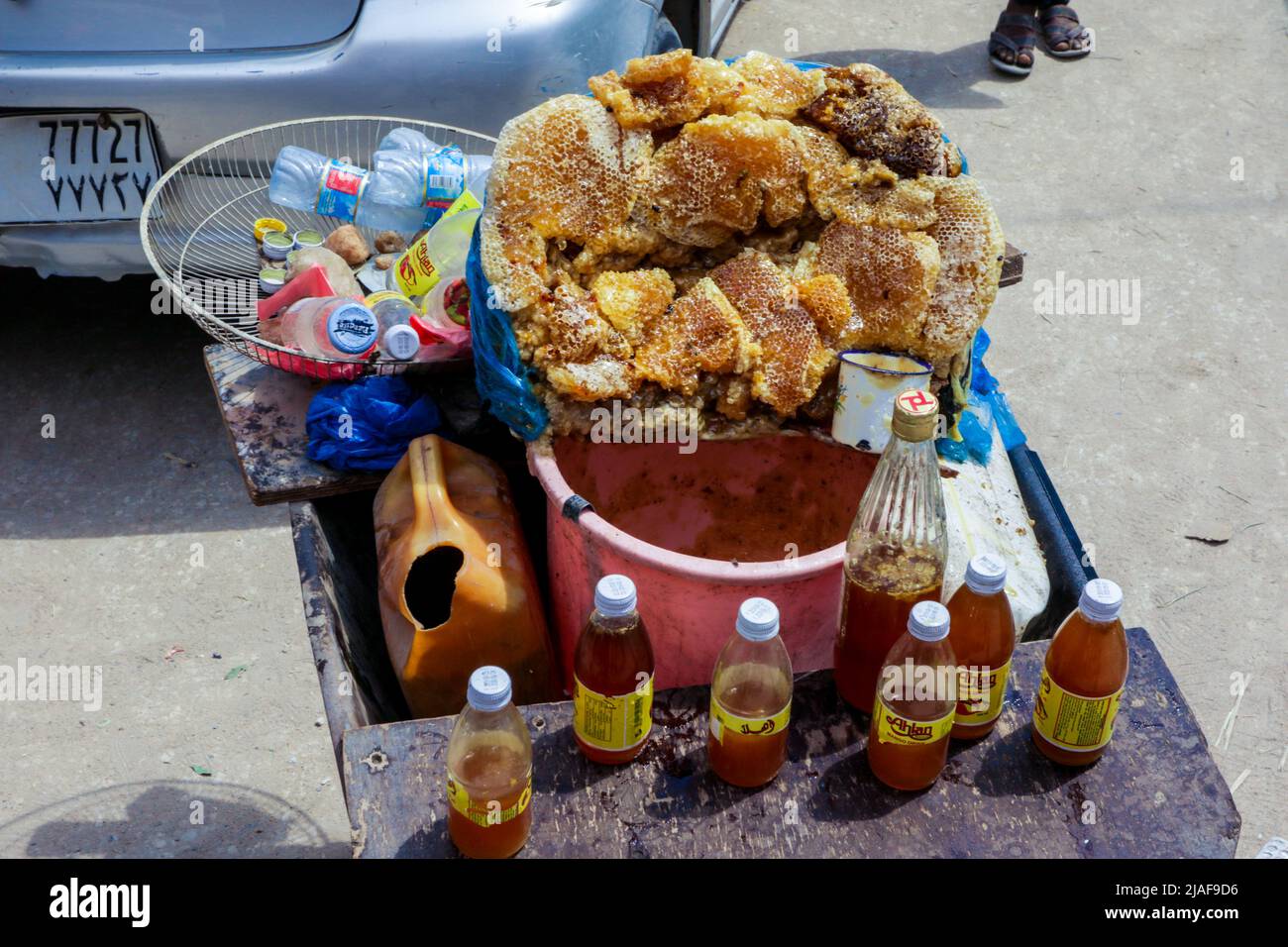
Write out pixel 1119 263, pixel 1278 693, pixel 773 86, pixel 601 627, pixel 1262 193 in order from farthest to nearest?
1. pixel 1262 193
2. pixel 1119 263
3. pixel 1278 693
4. pixel 773 86
5. pixel 601 627

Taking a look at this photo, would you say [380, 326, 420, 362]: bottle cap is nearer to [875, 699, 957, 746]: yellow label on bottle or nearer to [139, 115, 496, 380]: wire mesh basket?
[139, 115, 496, 380]: wire mesh basket

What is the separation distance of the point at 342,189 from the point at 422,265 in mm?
399

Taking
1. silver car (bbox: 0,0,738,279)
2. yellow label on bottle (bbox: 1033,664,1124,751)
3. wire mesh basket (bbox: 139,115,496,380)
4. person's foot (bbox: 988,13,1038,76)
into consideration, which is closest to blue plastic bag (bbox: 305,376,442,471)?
wire mesh basket (bbox: 139,115,496,380)

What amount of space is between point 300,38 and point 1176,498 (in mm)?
2862

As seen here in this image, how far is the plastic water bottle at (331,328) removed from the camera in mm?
2537

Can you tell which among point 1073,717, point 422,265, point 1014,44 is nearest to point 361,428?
point 422,265

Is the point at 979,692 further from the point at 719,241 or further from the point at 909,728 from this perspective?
the point at 719,241

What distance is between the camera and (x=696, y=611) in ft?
6.75

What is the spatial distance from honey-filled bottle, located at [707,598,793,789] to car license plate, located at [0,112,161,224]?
Result: 2.29m

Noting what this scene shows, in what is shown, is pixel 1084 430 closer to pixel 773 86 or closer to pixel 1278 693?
pixel 1278 693

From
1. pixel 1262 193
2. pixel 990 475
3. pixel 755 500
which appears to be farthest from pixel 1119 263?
pixel 755 500

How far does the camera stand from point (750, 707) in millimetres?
1750

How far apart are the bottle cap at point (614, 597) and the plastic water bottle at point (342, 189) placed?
1.59 metres

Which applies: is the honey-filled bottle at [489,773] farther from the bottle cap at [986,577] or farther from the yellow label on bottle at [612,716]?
the bottle cap at [986,577]
